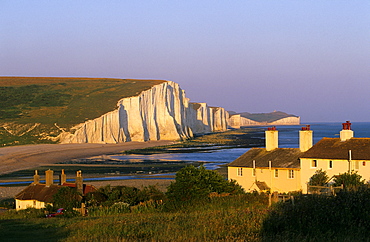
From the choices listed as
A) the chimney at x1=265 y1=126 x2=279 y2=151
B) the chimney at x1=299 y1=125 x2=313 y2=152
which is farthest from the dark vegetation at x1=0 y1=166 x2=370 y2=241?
the chimney at x1=265 y1=126 x2=279 y2=151

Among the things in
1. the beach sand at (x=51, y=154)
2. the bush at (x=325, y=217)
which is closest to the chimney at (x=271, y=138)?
the beach sand at (x=51, y=154)

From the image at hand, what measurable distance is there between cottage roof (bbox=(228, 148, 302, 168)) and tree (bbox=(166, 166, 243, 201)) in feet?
24.6

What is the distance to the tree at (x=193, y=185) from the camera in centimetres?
1631

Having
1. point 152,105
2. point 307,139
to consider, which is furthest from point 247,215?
point 152,105

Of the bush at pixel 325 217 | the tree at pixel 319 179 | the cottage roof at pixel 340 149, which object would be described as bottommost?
the tree at pixel 319 179

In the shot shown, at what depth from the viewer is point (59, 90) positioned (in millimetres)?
131000

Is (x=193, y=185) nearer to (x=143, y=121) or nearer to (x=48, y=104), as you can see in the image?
(x=143, y=121)

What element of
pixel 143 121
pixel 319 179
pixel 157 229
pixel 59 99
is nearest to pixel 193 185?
pixel 157 229

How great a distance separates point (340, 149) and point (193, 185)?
10.7m

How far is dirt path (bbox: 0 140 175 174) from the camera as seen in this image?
55719 mm

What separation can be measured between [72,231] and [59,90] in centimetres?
12504

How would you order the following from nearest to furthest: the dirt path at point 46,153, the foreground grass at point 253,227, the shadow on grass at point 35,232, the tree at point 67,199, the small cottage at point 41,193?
the foreground grass at point 253,227 → the shadow on grass at point 35,232 → the tree at point 67,199 → the small cottage at point 41,193 → the dirt path at point 46,153

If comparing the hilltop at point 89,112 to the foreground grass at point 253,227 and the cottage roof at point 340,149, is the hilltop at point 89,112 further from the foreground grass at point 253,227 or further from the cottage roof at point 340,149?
the foreground grass at point 253,227

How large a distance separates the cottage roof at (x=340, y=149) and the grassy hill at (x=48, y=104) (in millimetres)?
67805
